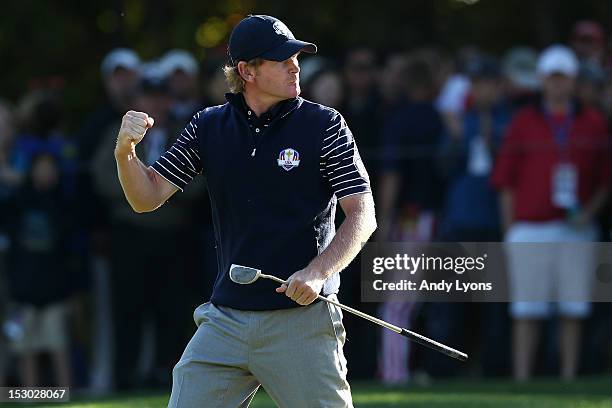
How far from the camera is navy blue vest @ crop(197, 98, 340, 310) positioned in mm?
5797

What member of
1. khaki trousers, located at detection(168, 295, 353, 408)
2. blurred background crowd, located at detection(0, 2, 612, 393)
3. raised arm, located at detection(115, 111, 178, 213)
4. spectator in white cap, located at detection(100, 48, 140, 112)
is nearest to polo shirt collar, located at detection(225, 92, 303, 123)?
raised arm, located at detection(115, 111, 178, 213)

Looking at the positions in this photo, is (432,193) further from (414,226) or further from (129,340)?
(129,340)

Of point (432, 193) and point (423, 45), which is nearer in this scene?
point (432, 193)

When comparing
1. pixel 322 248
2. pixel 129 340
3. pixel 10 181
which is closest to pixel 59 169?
pixel 10 181

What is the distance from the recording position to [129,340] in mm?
11320

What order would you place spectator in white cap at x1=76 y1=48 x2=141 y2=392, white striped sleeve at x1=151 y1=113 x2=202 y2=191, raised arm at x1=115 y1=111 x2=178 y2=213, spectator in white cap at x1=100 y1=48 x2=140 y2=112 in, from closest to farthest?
raised arm at x1=115 y1=111 x2=178 y2=213, white striped sleeve at x1=151 y1=113 x2=202 y2=191, spectator in white cap at x1=76 y1=48 x2=141 y2=392, spectator in white cap at x1=100 y1=48 x2=140 y2=112

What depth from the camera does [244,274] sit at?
5.64 m

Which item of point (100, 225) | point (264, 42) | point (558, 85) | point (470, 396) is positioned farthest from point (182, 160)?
point (100, 225)

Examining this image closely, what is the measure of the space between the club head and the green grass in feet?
12.7

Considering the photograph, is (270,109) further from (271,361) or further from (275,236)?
(271,361)

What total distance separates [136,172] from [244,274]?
2.22 feet

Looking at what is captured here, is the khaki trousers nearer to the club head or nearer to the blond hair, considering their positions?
the club head

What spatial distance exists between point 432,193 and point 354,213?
18.5ft

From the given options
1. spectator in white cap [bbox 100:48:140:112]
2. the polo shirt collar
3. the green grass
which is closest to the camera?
the polo shirt collar
